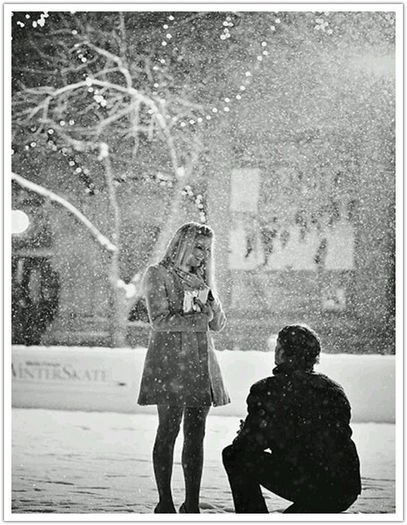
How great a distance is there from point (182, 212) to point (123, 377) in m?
0.74

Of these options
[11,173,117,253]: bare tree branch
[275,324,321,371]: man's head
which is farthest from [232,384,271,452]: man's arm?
[11,173,117,253]: bare tree branch

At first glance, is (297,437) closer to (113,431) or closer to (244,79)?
(113,431)

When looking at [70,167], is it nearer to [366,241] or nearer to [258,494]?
[366,241]

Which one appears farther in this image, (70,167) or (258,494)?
(70,167)

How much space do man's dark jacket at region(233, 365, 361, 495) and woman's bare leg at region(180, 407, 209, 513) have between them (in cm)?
29

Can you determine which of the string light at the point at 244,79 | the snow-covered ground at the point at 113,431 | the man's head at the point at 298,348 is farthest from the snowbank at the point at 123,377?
the string light at the point at 244,79

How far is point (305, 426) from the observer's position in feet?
8.96

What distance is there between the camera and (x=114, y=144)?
3236 mm

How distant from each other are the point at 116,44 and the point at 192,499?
193 centimetres

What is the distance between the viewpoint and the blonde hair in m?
3.09

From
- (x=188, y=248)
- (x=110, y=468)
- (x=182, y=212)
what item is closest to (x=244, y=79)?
(x=182, y=212)

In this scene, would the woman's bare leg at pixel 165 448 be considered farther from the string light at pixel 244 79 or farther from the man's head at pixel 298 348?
the string light at pixel 244 79
